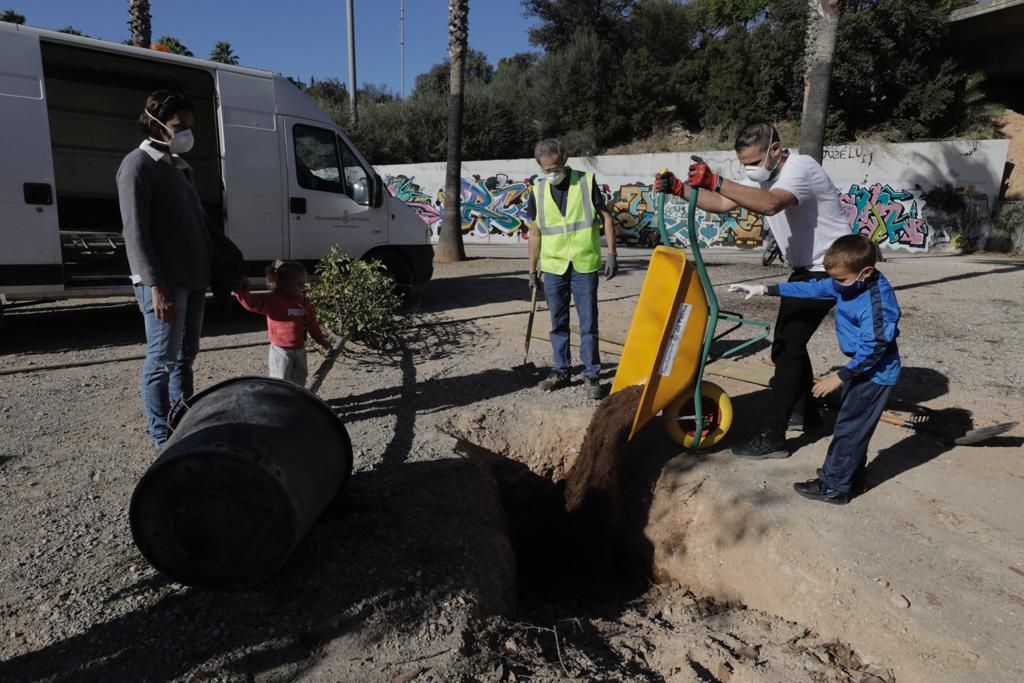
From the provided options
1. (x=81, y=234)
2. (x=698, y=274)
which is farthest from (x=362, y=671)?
(x=81, y=234)

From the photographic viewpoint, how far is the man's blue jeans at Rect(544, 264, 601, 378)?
196 inches

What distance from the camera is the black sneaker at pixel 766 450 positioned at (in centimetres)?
408

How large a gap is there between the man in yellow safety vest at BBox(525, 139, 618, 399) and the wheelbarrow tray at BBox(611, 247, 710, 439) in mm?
1093

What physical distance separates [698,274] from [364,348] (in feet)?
12.6

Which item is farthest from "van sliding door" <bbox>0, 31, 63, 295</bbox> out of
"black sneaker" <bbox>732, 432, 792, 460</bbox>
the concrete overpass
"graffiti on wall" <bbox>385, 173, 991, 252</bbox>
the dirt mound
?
the concrete overpass

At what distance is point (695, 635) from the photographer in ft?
9.50

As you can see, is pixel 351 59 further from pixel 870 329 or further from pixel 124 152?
pixel 870 329

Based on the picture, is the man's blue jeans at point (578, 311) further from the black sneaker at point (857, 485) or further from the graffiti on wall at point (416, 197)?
the graffiti on wall at point (416, 197)

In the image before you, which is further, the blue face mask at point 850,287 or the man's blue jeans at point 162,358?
the man's blue jeans at point 162,358

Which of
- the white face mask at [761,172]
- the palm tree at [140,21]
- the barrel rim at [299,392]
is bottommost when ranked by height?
the barrel rim at [299,392]

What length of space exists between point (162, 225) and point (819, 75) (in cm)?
1023

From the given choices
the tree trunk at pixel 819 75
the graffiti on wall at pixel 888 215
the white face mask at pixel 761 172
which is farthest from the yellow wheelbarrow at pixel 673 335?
the graffiti on wall at pixel 888 215

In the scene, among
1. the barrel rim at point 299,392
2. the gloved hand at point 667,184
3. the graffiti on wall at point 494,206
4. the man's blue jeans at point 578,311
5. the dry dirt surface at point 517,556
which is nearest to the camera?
the dry dirt surface at point 517,556

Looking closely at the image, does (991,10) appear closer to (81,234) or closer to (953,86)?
(953,86)
